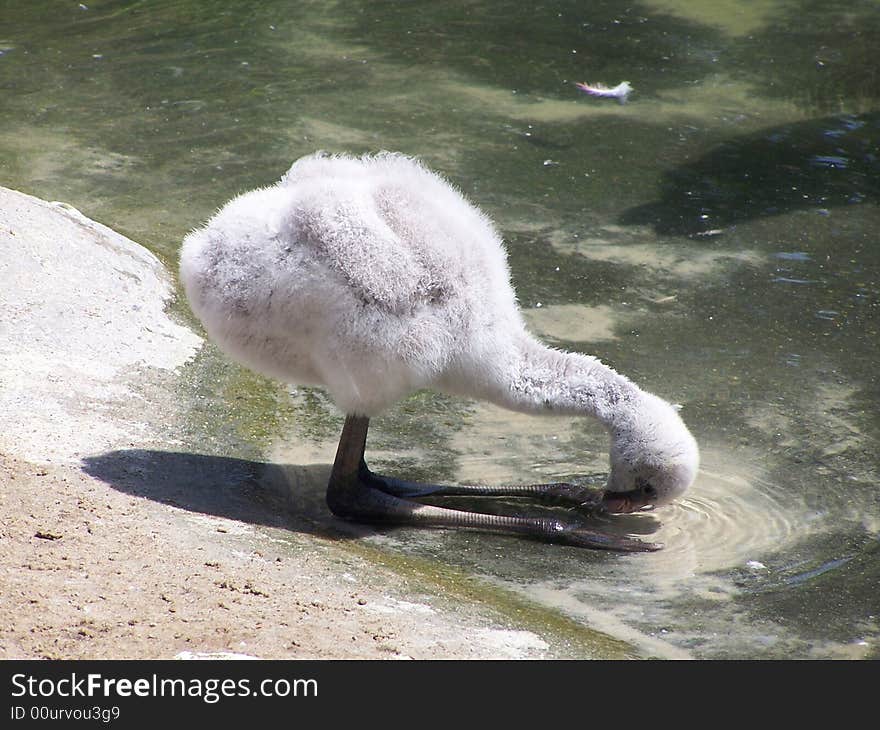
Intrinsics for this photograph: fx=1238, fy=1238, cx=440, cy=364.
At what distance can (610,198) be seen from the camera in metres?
7.93

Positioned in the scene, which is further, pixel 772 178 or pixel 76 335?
pixel 772 178

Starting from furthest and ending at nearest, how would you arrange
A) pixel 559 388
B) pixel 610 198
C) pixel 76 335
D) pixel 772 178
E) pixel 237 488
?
pixel 772 178
pixel 610 198
pixel 76 335
pixel 237 488
pixel 559 388

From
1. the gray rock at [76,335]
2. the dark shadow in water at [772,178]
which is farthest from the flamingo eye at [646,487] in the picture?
the dark shadow in water at [772,178]

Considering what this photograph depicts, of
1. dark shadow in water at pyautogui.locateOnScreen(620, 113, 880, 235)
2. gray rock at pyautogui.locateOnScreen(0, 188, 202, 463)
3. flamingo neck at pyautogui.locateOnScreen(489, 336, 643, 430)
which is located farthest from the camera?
dark shadow in water at pyautogui.locateOnScreen(620, 113, 880, 235)

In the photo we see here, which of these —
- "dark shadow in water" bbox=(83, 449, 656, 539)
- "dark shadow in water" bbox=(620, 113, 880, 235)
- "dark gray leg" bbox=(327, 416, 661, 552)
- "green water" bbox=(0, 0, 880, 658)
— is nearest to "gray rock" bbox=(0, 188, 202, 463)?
"dark shadow in water" bbox=(83, 449, 656, 539)

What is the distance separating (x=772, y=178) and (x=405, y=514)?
4.43 meters

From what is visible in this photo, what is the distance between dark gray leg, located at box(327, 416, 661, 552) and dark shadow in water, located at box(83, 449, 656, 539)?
Answer: 0.08 m

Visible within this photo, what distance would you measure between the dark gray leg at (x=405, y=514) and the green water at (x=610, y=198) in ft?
0.23

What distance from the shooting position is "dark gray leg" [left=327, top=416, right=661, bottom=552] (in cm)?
478

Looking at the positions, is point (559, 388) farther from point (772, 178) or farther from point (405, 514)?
point (772, 178)

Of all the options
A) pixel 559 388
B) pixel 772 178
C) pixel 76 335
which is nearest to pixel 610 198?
pixel 772 178

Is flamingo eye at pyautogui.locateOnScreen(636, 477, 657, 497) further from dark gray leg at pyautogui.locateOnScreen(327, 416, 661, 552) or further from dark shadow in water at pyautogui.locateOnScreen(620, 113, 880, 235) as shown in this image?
dark shadow in water at pyautogui.locateOnScreen(620, 113, 880, 235)

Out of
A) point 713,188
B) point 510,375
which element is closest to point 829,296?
point 713,188

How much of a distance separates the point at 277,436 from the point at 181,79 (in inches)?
Result: 208
